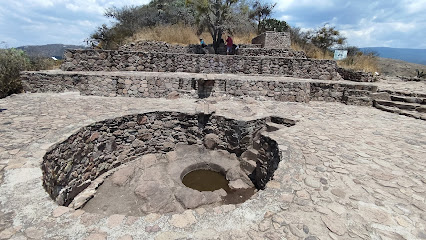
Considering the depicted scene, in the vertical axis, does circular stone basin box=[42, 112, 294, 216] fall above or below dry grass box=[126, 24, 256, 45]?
below

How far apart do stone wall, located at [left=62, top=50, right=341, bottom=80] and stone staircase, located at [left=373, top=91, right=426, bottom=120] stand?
333 cm

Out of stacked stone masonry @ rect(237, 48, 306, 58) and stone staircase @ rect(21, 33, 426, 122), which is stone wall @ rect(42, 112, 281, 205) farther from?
stacked stone masonry @ rect(237, 48, 306, 58)

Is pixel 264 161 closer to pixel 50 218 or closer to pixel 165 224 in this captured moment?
pixel 165 224

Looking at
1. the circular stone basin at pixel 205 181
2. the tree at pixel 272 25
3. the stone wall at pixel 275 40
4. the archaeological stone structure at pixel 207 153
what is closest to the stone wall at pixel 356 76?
the archaeological stone structure at pixel 207 153

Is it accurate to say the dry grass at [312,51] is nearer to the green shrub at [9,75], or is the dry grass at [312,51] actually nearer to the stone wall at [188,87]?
the stone wall at [188,87]

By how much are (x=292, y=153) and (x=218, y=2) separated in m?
14.0

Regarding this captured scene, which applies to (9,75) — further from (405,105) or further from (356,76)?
(356,76)

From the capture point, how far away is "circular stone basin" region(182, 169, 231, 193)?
5.33 metres

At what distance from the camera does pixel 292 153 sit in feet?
12.7

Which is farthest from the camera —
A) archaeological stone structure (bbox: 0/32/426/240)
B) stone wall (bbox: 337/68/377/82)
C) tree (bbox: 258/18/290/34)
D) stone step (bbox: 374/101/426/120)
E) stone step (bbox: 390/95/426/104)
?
tree (bbox: 258/18/290/34)

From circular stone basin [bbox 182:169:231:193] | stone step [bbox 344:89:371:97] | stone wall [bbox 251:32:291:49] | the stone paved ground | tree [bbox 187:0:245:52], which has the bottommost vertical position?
circular stone basin [bbox 182:169:231:193]

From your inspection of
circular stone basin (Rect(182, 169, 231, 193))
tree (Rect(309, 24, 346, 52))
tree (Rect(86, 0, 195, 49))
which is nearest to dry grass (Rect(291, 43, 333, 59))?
tree (Rect(309, 24, 346, 52))

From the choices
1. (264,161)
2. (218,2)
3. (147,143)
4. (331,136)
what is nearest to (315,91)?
(331,136)

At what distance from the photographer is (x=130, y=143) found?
601cm
